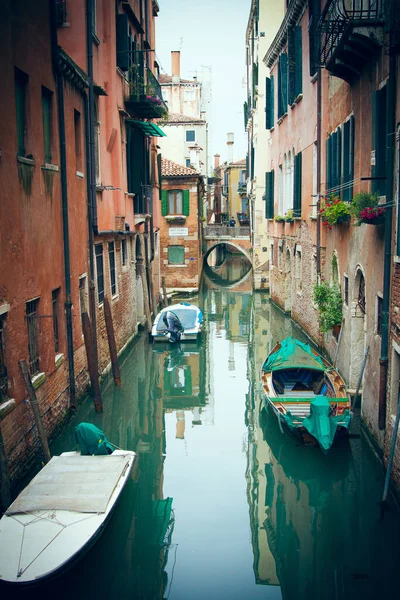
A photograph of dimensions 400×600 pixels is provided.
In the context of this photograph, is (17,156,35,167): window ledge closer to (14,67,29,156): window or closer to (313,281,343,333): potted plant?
(14,67,29,156): window

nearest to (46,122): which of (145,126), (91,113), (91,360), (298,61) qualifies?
(91,113)

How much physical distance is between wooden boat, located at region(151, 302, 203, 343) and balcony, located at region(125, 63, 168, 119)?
18.5ft

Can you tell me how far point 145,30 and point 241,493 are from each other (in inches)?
616

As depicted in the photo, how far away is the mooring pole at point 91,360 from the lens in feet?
34.8

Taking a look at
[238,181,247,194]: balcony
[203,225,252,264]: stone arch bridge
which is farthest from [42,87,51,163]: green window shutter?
[238,181,247,194]: balcony

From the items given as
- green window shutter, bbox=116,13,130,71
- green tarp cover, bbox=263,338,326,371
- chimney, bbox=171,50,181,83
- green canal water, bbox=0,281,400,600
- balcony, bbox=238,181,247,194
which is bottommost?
green canal water, bbox=0,281,400,600

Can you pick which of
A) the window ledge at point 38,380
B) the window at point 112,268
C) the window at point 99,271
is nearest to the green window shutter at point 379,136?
the window ledge at point 38,380

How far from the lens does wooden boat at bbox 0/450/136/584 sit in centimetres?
574

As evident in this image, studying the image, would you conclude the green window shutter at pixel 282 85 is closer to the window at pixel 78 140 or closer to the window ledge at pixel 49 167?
the window at pixel 78 140

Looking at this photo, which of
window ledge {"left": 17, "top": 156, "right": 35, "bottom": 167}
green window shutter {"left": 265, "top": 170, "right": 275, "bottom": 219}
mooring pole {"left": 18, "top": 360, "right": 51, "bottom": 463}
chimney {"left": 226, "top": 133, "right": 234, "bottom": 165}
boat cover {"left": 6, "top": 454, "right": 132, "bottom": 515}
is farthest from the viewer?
chimney {"left": 226, "top": 133, "right": 234, "bottom": 165}

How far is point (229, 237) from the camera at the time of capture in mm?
33719

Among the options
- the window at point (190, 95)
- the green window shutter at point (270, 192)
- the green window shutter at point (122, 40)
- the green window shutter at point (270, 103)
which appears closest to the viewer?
the green window shutter at point (122, 40)

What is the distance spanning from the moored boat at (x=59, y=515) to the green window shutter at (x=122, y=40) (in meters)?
10.8

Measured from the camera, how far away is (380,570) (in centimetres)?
664
